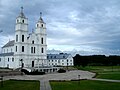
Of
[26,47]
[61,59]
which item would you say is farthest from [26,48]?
[61,59]

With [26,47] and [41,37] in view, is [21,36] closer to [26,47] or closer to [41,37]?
[26,47]

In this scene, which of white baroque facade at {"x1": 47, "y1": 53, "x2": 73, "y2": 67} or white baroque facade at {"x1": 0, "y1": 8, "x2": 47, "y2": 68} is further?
white baroque facade at {"x1": 47, "y1": 53, "x2": 73, "y2": 67}

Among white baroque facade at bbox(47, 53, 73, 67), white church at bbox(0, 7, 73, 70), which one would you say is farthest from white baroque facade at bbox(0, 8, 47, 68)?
white baroque facade at bbox(47, 53, 73, 67)

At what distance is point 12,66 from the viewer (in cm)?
7969

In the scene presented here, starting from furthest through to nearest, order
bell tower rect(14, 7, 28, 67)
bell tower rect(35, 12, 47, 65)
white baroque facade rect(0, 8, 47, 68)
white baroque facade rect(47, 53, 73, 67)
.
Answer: white baroque facade rect(47, 53, 73, 67) < bell tower rect(35, 12, 47, 65) < white baroque facade rect(0, 8, 47, 68) < bell tower rect(14, 7, 28, 67)

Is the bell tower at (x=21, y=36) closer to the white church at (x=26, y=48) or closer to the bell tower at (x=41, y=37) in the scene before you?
the white church at (x=26, y=48)

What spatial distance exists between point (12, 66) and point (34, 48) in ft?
37.4

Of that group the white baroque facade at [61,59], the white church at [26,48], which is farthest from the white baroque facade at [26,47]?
the white baroque facade at [61,59]

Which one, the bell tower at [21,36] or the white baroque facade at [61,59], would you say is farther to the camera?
the white baroque facade at [61,59]

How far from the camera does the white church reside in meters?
77.6

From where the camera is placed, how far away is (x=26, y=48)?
262 ft

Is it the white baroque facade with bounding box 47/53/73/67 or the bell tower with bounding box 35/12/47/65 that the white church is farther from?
the white baroque facade with bounding box 47/53/73/67

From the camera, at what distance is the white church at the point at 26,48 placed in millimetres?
77562

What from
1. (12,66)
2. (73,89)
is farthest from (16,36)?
(73,89)
